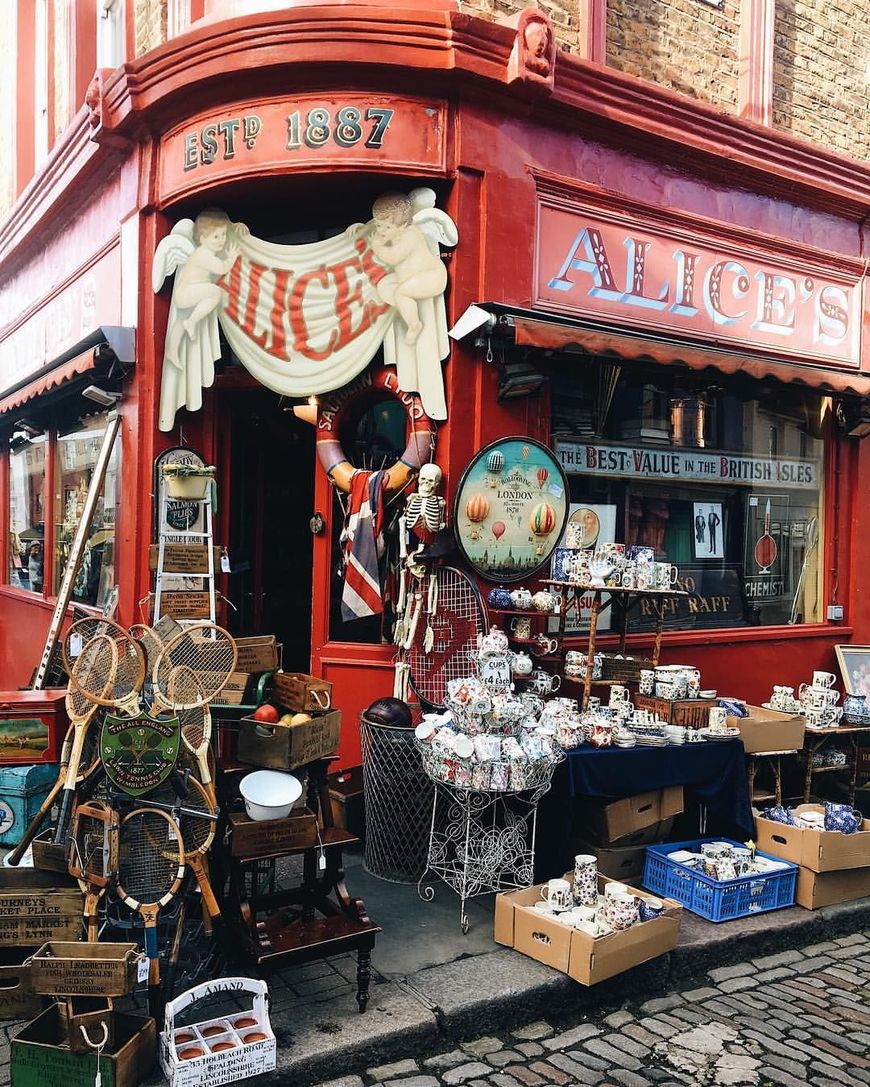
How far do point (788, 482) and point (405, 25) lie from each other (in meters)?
5.56

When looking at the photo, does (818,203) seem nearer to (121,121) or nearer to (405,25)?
(405,25)

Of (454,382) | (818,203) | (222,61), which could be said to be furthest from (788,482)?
(222,61)

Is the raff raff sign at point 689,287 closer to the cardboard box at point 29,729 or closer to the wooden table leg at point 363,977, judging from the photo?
the cardboard box at point 29,729

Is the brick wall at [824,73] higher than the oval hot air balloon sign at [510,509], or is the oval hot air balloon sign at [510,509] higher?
the brick wall at [824,73]

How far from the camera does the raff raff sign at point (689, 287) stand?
23.2 ft

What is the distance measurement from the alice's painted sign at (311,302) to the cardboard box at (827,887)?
387 cm

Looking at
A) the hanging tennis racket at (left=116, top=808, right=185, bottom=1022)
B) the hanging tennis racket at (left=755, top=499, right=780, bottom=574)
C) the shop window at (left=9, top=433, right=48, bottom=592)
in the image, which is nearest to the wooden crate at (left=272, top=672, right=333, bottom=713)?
the hanging tennis racket at (left=116, top=808, right=185, bottom=1022)

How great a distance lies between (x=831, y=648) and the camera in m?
9.20

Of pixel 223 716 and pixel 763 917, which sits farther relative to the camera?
pixel 763 917

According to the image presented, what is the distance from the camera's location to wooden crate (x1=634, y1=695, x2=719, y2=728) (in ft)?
20.4

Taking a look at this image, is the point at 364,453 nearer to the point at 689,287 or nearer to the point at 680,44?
the point at 689,287

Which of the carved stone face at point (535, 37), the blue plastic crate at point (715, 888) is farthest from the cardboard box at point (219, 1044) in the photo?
the carved stone face at point (535, 37)

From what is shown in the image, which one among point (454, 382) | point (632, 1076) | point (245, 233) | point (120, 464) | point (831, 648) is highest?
point (245, 233)

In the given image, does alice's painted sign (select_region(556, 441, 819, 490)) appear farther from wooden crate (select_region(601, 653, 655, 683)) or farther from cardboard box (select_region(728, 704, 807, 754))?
cardboard box (select_region(728, 704, 807, 754))
